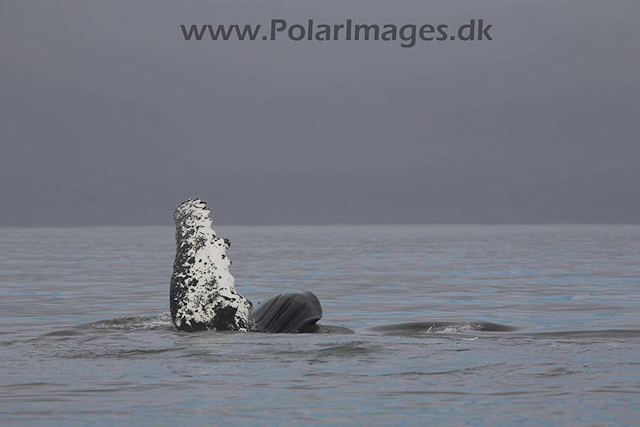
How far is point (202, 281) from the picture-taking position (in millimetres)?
15656

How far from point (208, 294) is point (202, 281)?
233 mm

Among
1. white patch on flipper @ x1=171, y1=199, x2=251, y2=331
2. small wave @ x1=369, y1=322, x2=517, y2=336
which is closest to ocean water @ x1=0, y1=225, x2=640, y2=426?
small wave @ x1=369, y1=322, x2=517, y2=336

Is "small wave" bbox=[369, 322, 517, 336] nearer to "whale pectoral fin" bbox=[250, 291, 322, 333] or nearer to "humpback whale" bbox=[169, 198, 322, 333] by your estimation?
"whale pectoral fin" bbox=[250, 291, 322, 333]

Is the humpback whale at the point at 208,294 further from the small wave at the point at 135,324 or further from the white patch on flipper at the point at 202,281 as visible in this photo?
the small wave at the point at 135,324

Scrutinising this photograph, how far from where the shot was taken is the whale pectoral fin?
16.1 m

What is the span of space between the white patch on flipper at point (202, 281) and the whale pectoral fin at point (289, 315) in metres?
0.27

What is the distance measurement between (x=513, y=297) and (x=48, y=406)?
701 inches

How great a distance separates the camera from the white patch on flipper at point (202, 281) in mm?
15688

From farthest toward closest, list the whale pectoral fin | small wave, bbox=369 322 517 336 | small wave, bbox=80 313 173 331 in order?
small wave, bbox=80 313 173 331 < small wave, bbox=369 322 517 336 < the whale pectoral fin

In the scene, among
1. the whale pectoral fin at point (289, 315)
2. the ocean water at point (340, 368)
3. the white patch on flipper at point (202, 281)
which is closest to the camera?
the ocean water at point (340, 368)

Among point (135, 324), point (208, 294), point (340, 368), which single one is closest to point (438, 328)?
point (208, 294)

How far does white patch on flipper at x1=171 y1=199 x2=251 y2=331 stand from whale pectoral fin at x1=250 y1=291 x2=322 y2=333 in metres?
0.27

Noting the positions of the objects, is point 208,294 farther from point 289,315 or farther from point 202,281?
point 289,315

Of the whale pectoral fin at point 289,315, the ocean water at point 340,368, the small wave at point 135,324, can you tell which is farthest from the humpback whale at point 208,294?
the small wave at point 135,324
